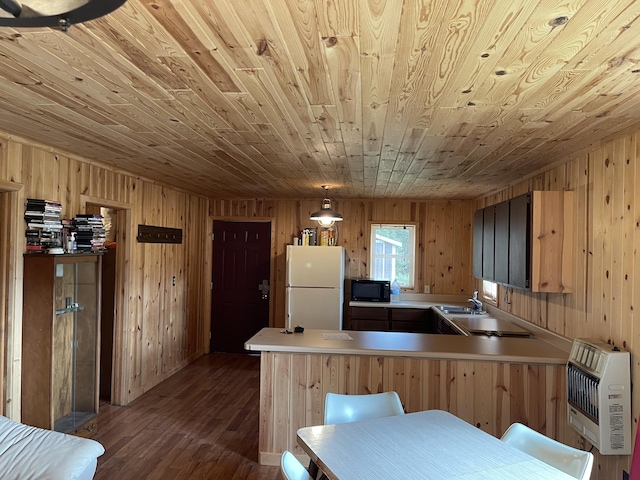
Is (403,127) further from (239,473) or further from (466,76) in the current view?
(239,473)

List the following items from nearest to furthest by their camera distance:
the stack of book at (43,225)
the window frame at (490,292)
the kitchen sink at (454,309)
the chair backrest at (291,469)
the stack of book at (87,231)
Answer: the chair backrest at (291,469) → the stack of book at (43,225) → the stack of book at (87,231) → the window frame at (490,292) → the kitchen sink at (454,309)

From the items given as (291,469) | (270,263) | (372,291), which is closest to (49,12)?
(291,469)

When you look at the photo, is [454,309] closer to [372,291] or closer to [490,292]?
→ [490,292]

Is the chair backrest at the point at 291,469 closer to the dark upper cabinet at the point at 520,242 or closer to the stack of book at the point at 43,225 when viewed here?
the dark upper cabinet at the point at 520,242

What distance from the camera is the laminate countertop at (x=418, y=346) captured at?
2.88 m

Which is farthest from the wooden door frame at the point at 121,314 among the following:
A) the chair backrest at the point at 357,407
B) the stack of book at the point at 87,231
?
the chair backrest at the point at 357,407

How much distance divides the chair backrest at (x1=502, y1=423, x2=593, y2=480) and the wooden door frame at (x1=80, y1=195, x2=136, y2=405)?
3495 millimetres

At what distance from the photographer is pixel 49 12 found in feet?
2.56

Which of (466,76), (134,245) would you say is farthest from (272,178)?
(466,76)

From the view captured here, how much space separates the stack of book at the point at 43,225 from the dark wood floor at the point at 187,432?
5.24 ft

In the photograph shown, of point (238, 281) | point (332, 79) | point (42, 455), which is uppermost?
point (332, 79)

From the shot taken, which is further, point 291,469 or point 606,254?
point 606,254

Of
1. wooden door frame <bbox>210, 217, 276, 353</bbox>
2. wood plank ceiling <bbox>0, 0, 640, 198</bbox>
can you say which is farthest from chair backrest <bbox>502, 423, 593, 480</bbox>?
wooden door frame <bbox>210, 217, 276, 353</bbox>

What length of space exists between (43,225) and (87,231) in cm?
40
